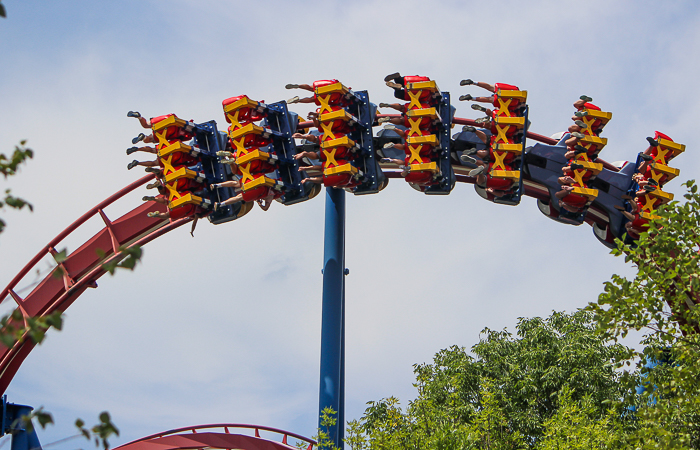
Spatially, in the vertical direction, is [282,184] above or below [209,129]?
below

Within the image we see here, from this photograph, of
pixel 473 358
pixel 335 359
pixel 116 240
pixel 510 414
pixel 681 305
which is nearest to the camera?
pixel 681 305

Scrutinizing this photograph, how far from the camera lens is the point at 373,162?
12320 millimetres

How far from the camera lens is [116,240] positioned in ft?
46.3

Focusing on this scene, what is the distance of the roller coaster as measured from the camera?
12039 mm

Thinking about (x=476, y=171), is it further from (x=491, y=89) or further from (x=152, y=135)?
(x=152, y=135)

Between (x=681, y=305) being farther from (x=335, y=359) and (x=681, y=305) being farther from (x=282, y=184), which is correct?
(x=282, y=184)

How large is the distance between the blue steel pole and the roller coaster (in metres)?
0.02

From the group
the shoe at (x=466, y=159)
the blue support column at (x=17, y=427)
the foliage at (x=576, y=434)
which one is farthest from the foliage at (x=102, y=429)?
the blue support column at (x=17, y=427)

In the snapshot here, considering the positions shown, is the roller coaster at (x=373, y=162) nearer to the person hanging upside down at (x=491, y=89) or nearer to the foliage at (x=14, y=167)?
the person hanging upside down at (x=491, y=89)

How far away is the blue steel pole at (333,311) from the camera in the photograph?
466 inches

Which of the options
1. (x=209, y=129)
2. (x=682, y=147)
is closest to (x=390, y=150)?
(x=209, y=129)

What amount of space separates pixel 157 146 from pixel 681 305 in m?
8.68

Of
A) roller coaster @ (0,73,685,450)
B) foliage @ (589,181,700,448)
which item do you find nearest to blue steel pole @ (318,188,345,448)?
roller coaster @ (0,73,685,450)

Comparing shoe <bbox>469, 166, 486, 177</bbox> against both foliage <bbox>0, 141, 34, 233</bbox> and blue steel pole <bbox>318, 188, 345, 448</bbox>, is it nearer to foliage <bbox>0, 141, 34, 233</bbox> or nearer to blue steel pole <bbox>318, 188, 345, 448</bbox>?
blue steel pole <bbox>318, 188, 345, 448</bbox>
